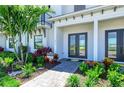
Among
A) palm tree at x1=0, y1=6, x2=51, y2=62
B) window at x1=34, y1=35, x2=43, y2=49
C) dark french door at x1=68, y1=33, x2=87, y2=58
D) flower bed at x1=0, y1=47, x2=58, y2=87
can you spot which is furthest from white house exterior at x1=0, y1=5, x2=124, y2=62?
palm tree at x1=0, y1=6, x2=51, y2=62

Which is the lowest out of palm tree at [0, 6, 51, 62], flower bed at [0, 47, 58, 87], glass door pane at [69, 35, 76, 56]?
flower bed at [0, 47, 58, 87]

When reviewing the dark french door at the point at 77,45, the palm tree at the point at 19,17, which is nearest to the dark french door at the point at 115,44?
the dark french door at the point at 77,45

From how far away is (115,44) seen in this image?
1167 cm

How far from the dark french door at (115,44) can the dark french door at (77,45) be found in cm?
215

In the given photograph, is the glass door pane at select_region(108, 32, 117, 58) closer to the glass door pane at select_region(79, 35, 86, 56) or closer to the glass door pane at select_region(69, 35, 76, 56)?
the glass door pane at select_region(79, 35, 86, 56)

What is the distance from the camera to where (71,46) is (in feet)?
48.9

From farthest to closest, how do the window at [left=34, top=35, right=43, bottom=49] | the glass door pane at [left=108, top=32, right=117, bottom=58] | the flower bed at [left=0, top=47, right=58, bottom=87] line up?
1. the window at [left=34, top=35, right=43, bottom=49]
2. the glass door pane at [left=108, top=32, right=117, bottom=58]
3. the flower bed at [left=0, top=47, right=58, bottom=87]

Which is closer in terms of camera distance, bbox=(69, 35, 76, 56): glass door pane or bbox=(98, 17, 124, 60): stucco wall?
bbox=(98, 17, 124, 60): stucco wall

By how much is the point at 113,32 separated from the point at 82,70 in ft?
15.1

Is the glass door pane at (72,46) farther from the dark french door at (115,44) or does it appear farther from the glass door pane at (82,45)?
the dark french door at (115,44)

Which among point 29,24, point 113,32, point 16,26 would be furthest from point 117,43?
point 16,26

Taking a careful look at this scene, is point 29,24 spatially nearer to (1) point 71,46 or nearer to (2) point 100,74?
(1) point 71,46

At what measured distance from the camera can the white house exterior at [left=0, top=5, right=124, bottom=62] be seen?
11336 millimetres
